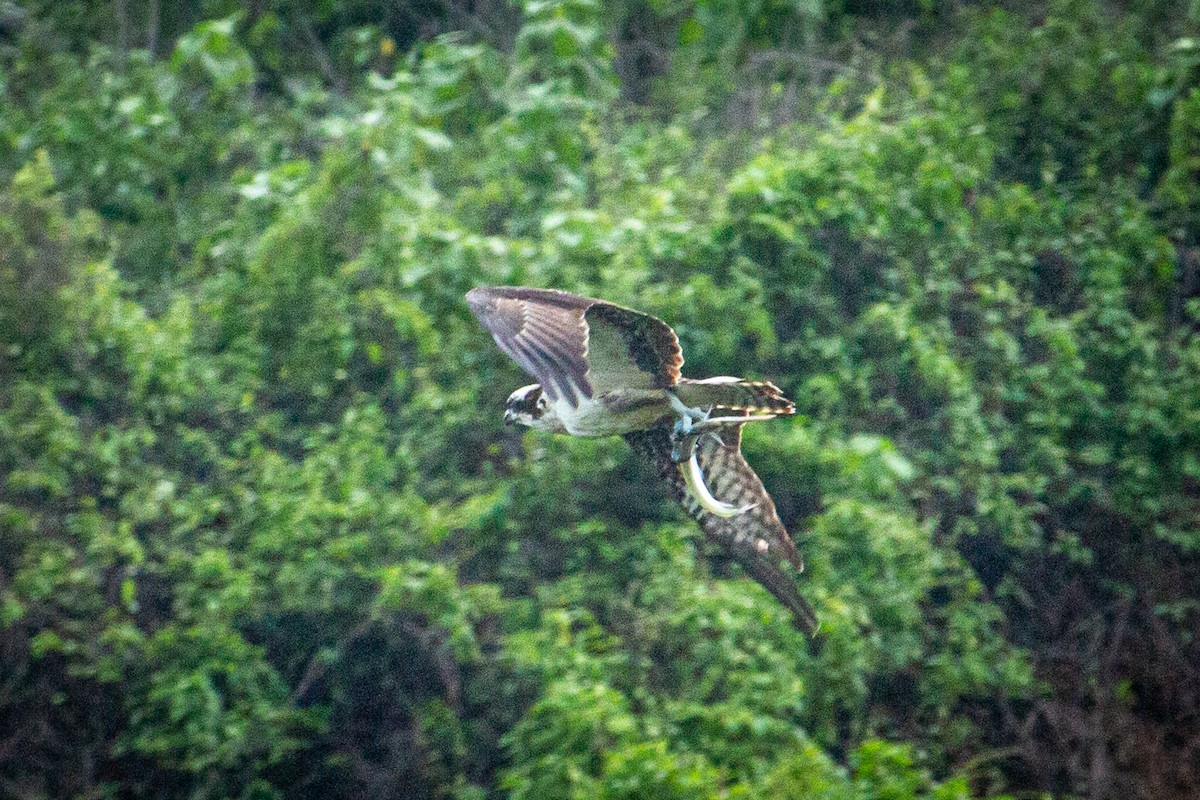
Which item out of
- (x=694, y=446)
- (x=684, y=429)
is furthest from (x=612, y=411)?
(x=694, y=446)

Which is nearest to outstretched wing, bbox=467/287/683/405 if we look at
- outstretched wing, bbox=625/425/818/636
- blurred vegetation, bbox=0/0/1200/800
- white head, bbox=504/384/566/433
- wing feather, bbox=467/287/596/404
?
wing feather, bbox=467/287/596/404

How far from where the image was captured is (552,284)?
7082mm

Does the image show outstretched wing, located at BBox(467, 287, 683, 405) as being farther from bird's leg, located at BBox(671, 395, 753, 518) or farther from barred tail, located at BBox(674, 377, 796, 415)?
bird's leg, located at BBox(671, 395, 753, 518)

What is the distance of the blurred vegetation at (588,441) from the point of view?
6.97m

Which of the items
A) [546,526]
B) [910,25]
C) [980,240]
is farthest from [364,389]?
[910,25]

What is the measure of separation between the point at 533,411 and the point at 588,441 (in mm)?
1077

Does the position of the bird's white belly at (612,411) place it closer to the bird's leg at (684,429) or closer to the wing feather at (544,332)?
the bird's leg at (684,429)

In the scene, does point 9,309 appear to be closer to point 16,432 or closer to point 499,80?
point 16,432

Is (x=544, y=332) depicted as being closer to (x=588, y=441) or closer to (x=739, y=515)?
(x=739, y=515)

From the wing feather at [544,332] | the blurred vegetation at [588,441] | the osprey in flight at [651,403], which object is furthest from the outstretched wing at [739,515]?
the blurred vegetation at [588,441]

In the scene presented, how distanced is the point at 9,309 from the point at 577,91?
9.02 feet

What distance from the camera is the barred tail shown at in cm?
557

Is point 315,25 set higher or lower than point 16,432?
higher

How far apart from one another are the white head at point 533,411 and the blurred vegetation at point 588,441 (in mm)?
1016
